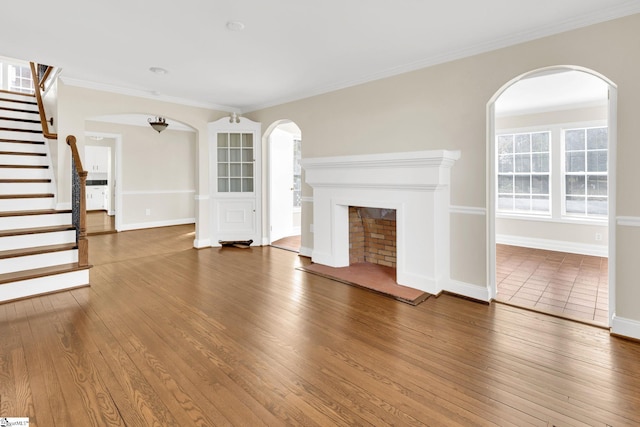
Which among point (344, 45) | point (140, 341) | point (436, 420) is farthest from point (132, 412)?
point (344, 45)

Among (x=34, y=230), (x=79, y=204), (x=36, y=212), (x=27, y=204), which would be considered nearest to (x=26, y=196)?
(x=27, y=204)

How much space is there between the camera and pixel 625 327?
2602 millimetres

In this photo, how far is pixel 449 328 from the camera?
2.75 meters

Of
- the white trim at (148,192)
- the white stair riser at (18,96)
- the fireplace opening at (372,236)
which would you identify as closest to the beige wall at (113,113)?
the white stair riser at (18,96)

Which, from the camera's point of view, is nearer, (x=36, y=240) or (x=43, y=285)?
(x=43, y=285)

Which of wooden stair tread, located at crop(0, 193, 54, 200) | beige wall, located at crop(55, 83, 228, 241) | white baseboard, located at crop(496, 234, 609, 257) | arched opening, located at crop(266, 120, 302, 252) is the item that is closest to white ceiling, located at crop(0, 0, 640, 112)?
beige wall, located at crop(55, 83, 228, 241)

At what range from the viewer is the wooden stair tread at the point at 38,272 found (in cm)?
332

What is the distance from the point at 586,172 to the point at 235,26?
5.81 metres

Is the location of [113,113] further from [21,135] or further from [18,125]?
[18,125]

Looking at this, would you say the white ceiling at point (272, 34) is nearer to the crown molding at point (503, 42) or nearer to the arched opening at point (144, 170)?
the crown molding at point (503, 42)

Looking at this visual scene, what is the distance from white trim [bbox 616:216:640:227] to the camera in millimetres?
2566

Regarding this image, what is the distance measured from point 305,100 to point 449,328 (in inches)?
151

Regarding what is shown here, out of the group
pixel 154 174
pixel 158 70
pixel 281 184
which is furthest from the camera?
pixel 154 174

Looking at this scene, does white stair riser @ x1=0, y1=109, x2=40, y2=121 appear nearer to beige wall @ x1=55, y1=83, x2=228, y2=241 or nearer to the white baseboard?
beige wall @ x1=55, y1=83, x2=228, y2=241
